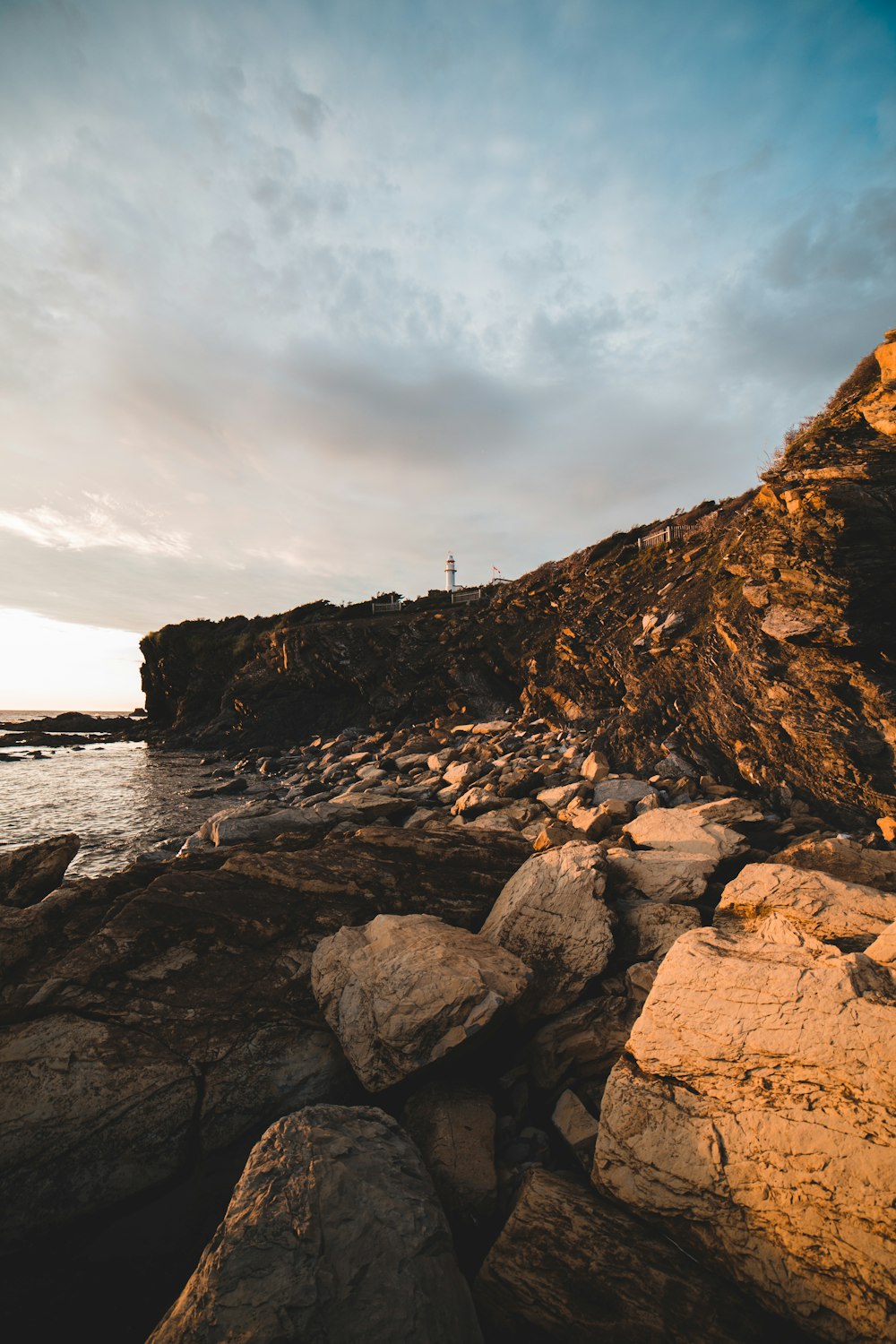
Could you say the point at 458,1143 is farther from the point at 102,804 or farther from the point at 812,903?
the point at 102,804

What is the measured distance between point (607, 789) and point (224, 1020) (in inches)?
315

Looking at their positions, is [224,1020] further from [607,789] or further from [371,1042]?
[607,789]

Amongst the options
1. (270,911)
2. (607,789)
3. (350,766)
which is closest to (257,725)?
(350,766)

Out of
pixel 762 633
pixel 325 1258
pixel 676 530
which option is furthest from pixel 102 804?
pixel 676 530

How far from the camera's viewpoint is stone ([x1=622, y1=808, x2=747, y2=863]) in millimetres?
5887

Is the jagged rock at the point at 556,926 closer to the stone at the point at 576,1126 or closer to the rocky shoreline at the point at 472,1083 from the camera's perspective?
the rocky shoreline at the point at 472,1083

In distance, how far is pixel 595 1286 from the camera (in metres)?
2.54

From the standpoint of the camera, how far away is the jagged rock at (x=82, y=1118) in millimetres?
3270

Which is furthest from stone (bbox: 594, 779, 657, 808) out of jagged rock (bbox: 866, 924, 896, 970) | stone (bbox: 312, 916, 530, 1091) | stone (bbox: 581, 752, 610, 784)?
jagged rock (bbox: 866, 924, 896, 970)

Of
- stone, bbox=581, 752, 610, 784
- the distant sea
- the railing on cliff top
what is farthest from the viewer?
the railing on cliff top

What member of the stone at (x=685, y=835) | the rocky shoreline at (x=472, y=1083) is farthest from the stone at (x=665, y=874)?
the stone at (x=685, y=835)

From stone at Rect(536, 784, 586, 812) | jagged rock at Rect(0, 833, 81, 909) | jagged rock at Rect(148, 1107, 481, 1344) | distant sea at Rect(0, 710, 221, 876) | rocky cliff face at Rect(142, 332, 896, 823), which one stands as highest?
rocky cliff face at Rect(142, 332, 896, 823)

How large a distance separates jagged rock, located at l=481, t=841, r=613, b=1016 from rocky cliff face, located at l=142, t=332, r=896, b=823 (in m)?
6.62

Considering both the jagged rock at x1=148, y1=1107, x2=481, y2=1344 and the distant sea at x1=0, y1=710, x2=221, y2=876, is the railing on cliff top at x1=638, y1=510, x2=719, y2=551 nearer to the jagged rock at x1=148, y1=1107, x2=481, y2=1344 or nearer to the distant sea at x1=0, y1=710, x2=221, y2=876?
the distant sea at x1=0, y1=710, x2=221, y2=876
